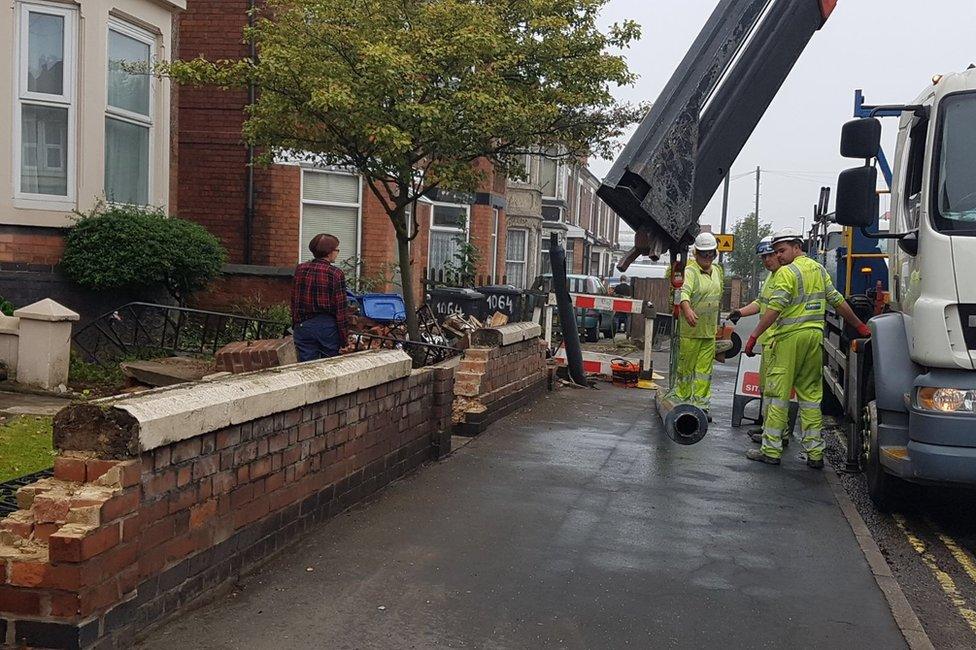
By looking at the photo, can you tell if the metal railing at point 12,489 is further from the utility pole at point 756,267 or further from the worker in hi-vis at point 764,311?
the utility pole at point 756,267

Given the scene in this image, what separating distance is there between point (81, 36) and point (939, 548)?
9414mm

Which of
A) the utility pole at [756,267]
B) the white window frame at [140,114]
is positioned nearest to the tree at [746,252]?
the utility pole at [756,267]

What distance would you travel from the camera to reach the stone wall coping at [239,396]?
13.1 feet

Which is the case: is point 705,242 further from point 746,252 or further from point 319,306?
point 746,252

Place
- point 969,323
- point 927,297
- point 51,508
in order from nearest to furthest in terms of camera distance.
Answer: point 51,508, point 969,323, point 927,297

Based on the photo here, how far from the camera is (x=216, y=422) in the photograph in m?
4.46

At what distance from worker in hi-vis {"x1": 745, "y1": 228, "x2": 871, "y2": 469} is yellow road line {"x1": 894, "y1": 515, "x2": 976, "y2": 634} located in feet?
4.55

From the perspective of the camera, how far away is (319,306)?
27.1ft

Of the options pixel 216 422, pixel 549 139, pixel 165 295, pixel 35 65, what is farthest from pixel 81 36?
pixel 216 422

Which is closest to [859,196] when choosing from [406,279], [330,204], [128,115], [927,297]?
[927,297]

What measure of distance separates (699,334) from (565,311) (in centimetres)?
324

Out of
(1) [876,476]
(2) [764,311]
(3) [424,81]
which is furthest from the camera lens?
(3) [424,81]

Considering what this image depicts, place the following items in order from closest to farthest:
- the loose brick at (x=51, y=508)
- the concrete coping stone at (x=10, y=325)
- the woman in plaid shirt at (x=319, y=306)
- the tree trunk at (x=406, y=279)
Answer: the loose brick at (x=51, y=508), the woman in plaid shirt at (x=319, y=306), the concrete coping stone at (x=10, y=325), the tree trunk at (x=406, y=279)

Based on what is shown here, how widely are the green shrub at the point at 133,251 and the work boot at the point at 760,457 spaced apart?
6294 mm
